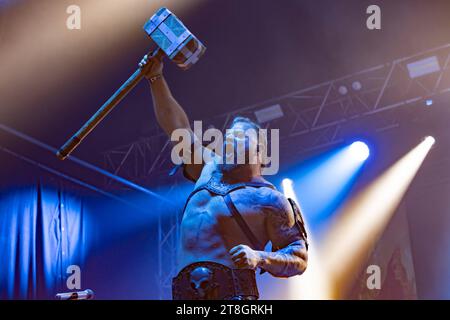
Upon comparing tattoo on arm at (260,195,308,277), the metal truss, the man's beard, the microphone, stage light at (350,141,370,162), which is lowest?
the microphone

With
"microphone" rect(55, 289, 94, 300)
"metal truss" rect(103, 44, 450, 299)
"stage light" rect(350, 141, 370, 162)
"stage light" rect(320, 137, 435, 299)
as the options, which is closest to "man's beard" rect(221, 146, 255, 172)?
"microphone" rect(55, 289, 94, 300)

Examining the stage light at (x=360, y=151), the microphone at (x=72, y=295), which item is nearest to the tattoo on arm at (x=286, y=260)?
the microphone at (x=72, y=295)

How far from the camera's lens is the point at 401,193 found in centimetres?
884

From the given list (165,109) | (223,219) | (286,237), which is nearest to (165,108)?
(165,109)

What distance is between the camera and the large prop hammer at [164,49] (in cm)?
296

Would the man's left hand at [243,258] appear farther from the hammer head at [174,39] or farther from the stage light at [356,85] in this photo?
the stage light at [356,85]

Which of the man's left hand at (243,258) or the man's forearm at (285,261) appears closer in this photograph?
the man's left hand at (243,258)

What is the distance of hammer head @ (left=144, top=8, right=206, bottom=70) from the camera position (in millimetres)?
3027

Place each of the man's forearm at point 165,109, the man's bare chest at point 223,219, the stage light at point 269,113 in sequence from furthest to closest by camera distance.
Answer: the stage light at point 269,113 → the man's forearm at point 165,109 → the man's bare chest at point 223,219

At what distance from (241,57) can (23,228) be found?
3.17m

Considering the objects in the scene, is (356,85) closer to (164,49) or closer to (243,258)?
(164,49)

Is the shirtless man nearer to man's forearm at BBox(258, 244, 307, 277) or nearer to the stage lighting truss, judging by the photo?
man's forearm at BBox(258, 244, 307, 277)
